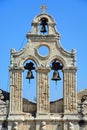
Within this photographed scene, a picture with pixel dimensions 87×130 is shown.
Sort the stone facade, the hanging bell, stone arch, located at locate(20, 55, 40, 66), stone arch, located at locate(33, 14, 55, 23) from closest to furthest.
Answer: the stone facade
stone arch, located at locate(20, 55, 40, 66)
stone arch, located at locate(33, 14, 55, 23)
the hanging bell

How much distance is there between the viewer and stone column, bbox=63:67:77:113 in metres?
27.4

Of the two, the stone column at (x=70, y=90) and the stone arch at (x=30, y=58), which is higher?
the stone arch at (x=30, y=58)

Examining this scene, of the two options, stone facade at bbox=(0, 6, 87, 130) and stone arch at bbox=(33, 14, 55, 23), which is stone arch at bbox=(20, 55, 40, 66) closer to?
stone facade at bbox=(0, 6, 87, 130)

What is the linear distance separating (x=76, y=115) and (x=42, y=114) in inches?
72.9

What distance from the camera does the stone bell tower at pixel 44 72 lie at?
27.3 m

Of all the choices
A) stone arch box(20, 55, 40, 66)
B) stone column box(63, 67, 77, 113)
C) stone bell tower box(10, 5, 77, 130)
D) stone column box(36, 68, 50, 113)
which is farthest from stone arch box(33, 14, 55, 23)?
stone column box(63, 67, 77, 113)

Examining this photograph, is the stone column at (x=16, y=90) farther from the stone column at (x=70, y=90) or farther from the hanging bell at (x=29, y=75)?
the stone column at (x=70, y=90)

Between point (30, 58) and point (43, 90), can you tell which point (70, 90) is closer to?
point (43, 90)

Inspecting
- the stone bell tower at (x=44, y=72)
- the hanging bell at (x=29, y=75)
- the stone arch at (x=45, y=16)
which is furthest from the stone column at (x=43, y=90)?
the stone arch at (x=45, y=16)

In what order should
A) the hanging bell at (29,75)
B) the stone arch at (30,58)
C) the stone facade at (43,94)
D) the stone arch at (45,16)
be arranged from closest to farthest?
the stone facade at (43,94), the stone arch at (30,58), the stone arch at (45,16), the hanging bell at (29,75)

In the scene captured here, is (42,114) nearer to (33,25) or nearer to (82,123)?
(82,123)

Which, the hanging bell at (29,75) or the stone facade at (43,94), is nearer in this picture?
the stone facade at (43,94)

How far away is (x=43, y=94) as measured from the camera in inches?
1081

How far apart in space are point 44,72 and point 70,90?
5.71ft
